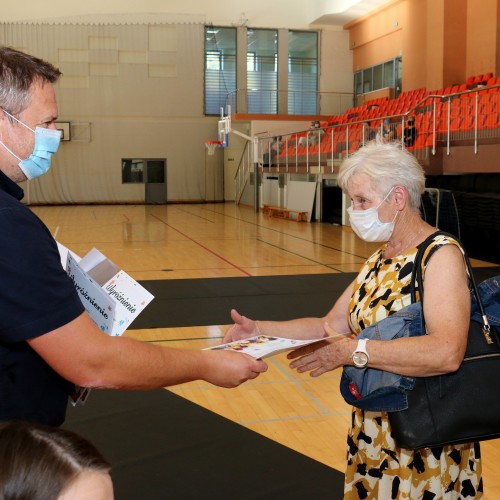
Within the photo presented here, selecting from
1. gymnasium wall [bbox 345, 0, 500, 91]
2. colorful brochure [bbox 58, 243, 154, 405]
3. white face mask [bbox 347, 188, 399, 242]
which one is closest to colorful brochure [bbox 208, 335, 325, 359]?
colorful brochure [bbox 58, 243, 154, 405]

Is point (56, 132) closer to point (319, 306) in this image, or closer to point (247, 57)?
point (319, 306)

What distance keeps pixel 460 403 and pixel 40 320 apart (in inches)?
46.7

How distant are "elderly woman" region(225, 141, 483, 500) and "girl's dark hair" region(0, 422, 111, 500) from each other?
4.10 feet

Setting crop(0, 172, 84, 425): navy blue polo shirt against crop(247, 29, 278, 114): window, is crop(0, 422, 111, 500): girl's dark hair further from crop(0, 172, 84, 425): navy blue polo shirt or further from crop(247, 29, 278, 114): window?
crop(247, 29, 278, 114): window

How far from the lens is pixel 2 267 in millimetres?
1534

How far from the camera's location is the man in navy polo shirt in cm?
156

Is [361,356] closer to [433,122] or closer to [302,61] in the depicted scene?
[433,122]

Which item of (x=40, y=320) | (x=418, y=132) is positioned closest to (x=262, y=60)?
(x=418, y=132)

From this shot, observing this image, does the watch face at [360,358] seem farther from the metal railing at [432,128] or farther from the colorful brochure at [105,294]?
the metal railing at [432,128]

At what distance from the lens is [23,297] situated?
1.55 m

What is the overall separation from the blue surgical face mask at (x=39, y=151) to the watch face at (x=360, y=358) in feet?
3.42

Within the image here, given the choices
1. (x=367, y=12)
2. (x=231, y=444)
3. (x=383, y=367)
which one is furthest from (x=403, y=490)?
(x=367, y=12)

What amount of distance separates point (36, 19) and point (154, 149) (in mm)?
6230

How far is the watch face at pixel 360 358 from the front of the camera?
2.13m
